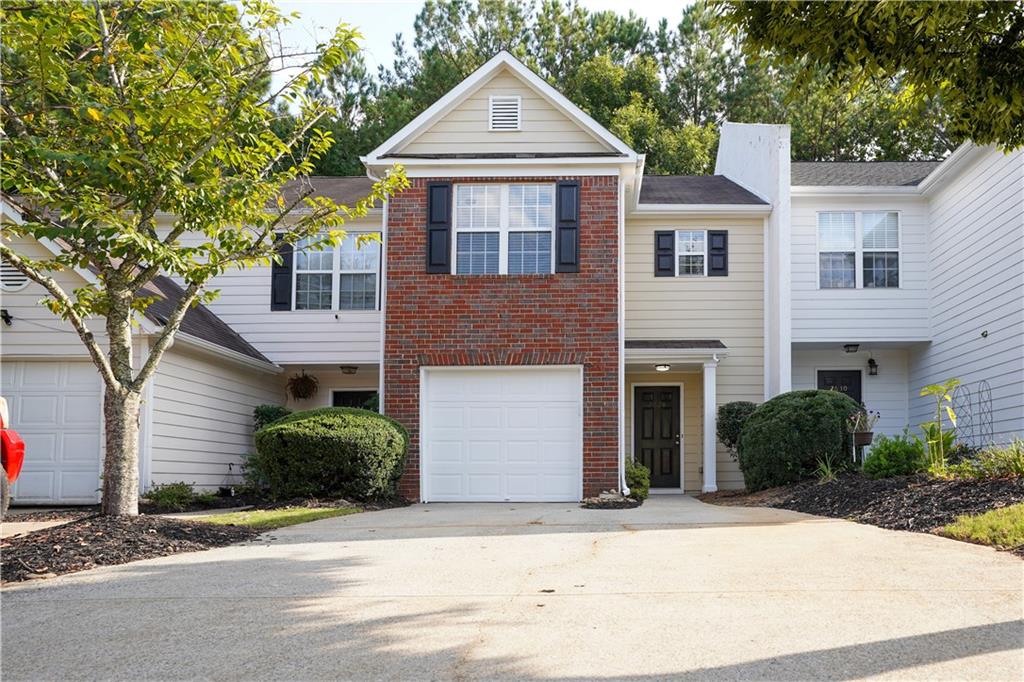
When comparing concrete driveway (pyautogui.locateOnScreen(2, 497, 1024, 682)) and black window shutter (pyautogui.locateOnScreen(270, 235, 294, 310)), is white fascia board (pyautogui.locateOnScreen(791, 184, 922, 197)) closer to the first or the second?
black window shutter (pyautogui.locateOnScreen(270, 235, 294, 310))

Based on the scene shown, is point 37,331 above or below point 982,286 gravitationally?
below

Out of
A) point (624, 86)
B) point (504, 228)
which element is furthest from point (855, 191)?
point (624, 86)

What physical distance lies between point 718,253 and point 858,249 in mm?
2616

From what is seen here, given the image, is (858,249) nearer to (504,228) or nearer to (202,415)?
(504,228)

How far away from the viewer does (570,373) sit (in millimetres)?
15031

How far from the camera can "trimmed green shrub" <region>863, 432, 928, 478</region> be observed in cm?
1215

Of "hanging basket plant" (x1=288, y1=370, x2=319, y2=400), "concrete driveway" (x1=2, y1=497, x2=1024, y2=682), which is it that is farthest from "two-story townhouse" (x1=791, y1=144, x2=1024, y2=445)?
"hanging basket plant" (x1=288, y1=370, x2=319, y2=400)

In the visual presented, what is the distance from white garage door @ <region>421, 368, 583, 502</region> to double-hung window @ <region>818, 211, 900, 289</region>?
6343mm

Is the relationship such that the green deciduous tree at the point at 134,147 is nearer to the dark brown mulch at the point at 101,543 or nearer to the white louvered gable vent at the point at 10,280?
the dark brown mulch at the point at 101,543

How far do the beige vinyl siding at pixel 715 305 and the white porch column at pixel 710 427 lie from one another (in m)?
0.92

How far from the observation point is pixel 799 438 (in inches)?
541

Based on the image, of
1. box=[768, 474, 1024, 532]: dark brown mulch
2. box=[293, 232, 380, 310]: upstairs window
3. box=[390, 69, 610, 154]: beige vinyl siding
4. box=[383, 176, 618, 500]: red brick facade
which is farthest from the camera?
box=[293, 232, 380, 310]: upstairs window

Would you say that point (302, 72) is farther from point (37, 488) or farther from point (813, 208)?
point (813, 208)

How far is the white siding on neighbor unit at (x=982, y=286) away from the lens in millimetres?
14516
